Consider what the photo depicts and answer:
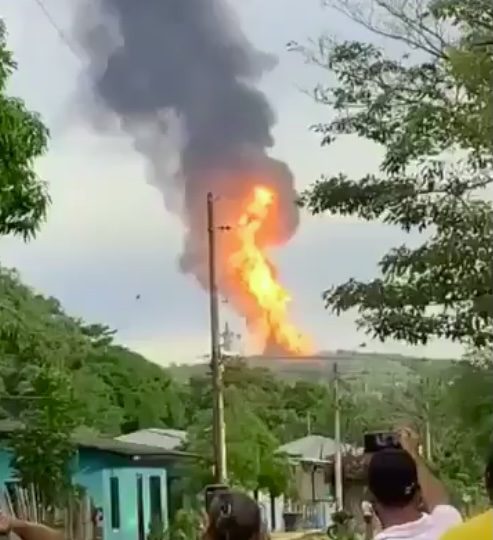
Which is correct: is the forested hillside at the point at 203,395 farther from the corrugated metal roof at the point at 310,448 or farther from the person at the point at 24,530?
the person at the point at 24,530

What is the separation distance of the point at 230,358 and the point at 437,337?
6442 mm

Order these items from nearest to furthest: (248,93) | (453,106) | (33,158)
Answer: (453,106), (33,158), (248,93)

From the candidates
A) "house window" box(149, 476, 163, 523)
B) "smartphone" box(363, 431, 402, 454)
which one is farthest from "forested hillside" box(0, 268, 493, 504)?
"smartphone" box(363, 431, 402, 454)

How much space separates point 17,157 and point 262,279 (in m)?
4.83

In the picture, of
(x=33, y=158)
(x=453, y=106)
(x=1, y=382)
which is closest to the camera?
(x=453, y=106)

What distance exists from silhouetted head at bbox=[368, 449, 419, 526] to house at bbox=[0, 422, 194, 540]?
1053 centimetres

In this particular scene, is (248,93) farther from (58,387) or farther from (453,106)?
(453,106)

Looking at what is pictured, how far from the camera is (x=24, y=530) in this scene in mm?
2477

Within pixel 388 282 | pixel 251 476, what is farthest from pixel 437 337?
pixel 251 476

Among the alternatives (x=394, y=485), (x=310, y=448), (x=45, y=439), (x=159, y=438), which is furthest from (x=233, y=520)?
(x=159, y=438)

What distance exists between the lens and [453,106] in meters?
7.30

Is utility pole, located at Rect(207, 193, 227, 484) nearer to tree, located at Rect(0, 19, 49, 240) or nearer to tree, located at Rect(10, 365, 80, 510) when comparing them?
tree, located at Rect(10, 365, 80, 510)

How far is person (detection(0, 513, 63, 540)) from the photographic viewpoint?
237 cm

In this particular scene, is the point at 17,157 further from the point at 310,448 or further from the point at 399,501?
the point at 310,448
